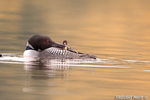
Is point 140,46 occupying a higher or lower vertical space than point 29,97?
higher

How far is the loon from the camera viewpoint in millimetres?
15719

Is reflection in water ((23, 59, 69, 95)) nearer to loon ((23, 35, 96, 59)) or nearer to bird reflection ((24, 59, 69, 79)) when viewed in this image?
bird reflection ((24, 59, 69, 79))

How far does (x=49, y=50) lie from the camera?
15.9m

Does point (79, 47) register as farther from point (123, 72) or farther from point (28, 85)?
point (28, 85)

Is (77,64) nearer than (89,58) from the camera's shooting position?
Yes

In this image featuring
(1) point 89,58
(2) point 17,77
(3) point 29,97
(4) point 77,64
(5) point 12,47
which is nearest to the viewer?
(3) point 29,97

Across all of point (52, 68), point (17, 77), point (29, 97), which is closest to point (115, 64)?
point (52, 68)

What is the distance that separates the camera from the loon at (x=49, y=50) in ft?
51.6

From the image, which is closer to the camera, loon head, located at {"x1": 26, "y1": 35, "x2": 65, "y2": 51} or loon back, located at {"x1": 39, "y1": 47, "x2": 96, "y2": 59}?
loon back, located at {"x1": 39, "y1": 47, "x2": 96, "y2": 59}

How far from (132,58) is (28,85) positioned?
5.90 metres

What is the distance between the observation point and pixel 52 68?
1365cm

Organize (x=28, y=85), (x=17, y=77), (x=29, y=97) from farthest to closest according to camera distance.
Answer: (x=17, y=77) → (x=28, y=85) → (x=29, y=97)

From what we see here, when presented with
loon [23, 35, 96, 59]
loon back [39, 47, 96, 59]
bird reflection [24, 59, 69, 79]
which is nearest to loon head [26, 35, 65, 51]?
loon [23, 35, 96, 59]

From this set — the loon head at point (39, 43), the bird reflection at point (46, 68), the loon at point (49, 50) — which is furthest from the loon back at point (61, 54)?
the bird reflection at point (46, 68)
